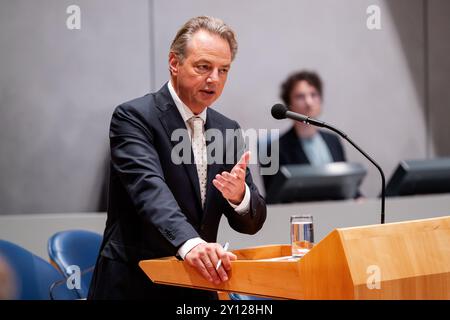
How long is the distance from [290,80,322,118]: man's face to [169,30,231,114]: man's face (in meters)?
1.63

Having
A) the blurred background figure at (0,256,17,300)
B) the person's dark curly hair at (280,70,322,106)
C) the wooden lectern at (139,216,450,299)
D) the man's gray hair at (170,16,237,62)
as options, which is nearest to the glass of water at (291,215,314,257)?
the wooden lectern at (139,216,450,299)

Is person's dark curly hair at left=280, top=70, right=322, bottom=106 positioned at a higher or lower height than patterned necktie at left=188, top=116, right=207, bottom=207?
higher

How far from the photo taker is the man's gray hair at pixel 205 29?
2164 mm

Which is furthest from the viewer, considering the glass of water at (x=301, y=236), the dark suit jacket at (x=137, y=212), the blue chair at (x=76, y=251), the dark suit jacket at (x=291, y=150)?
the dark suit jacket at (x=291, y=150)

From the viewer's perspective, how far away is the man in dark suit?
6.66ft

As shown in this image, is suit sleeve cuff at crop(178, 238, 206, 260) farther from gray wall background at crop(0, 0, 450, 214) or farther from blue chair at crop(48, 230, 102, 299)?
gray wall background at crop(0, 0, 450, 214)

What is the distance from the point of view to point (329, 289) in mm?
1604

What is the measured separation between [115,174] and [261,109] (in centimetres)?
194

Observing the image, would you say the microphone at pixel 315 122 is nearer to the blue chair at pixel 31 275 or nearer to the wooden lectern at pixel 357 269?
the wooden lectern at pixel 357 269

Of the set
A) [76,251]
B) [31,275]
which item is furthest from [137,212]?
[76,251]

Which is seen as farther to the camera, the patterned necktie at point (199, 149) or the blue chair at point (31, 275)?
the blue chair at point (31, 275)

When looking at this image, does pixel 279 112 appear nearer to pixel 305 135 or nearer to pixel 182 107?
pixel 182 107

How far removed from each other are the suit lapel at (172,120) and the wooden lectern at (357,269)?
0.32m

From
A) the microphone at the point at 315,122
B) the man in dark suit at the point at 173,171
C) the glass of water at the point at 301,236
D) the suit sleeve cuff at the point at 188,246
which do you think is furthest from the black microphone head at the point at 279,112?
the suit sleeve cuff at the point at 188,246
